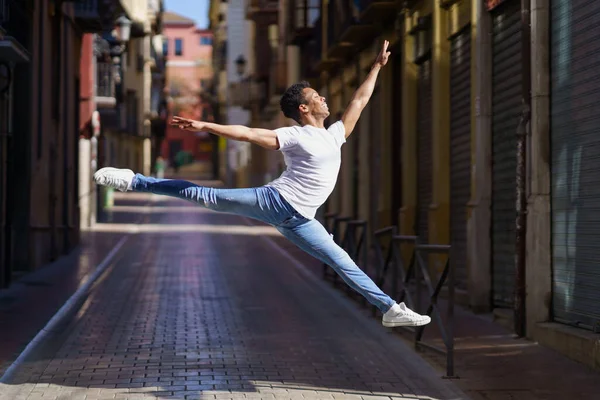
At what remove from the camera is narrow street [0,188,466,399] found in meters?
8.87

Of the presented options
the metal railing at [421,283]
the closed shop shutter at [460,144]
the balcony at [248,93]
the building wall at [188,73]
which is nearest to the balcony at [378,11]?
the closed shop shutter at [460,144]

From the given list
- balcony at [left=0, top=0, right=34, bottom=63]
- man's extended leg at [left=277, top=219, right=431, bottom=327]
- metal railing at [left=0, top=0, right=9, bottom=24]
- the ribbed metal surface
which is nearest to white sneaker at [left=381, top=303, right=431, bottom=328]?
man's extended leg at [left=277, top=219, right=431, bottom=327]

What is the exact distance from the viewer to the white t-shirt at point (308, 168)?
7.46 m

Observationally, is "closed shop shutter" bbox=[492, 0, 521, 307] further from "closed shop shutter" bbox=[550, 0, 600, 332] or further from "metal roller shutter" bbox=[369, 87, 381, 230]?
"metal roller shutter" bbox=[369, 87, 381, 230]

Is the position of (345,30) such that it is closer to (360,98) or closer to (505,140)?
(505,140)

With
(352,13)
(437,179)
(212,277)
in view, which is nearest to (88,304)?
(212,277)

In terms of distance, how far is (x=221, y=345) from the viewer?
11125 mm

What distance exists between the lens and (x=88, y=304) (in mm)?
15055

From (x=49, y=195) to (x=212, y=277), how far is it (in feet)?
17.4

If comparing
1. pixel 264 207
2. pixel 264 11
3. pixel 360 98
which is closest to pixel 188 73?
pixel 264 11

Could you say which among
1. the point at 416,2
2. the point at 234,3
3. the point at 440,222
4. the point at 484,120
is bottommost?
the point at 440,222

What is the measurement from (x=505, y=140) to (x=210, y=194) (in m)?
7.57

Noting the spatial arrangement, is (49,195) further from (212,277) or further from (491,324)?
(491,324)

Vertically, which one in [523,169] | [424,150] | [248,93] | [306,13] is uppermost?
[248,93]
